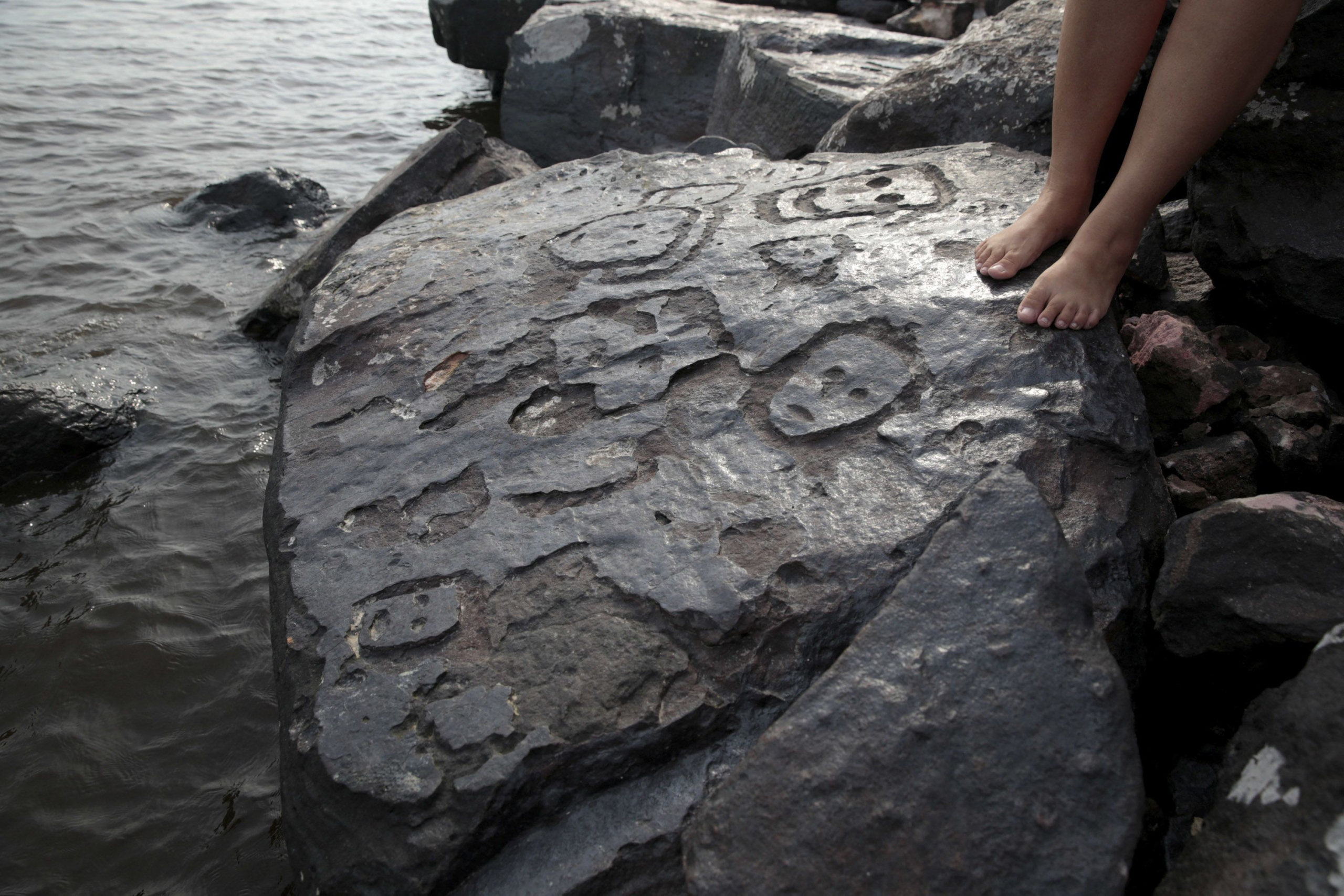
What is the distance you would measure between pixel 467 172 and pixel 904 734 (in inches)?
129

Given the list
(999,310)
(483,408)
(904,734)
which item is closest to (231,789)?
(483,408)

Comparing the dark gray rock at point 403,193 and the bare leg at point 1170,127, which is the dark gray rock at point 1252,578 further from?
the dark gray rock at point 403,193

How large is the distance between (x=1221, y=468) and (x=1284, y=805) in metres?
0.90

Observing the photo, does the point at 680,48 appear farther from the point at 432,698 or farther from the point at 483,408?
the point at 432,698

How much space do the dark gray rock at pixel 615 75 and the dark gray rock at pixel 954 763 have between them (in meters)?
3.94

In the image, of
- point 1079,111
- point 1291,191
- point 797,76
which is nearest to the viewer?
point 1079,111

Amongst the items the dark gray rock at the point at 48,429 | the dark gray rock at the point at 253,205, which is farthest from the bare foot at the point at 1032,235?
the dark gray rock at the point at 253,205

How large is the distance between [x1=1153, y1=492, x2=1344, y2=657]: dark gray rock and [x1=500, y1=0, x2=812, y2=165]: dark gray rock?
381 centimetres

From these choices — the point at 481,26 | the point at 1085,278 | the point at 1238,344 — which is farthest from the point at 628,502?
the point at 481,26

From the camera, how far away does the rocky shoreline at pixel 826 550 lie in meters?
1.05

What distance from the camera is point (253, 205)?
14.6 feet

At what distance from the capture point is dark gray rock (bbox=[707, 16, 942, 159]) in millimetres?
3539

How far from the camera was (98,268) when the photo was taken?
12.3 feet

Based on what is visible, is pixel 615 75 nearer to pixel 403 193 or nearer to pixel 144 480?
pixel 403 193
